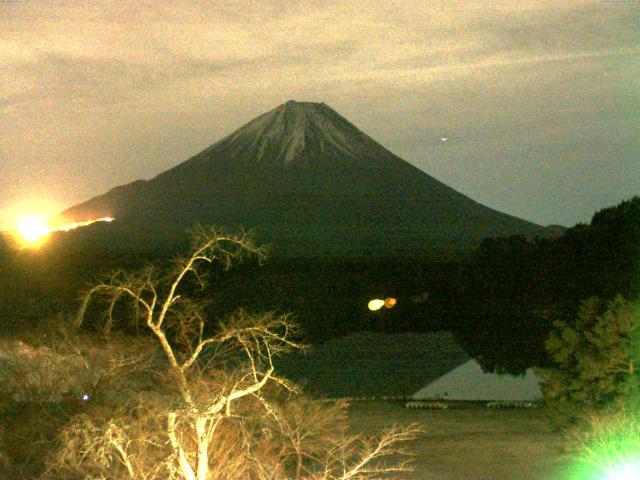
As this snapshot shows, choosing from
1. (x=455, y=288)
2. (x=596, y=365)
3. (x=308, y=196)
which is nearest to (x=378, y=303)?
(x=596, y=365)

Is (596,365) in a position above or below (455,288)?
above

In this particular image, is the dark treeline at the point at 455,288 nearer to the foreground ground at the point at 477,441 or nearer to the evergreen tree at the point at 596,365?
the foreground ground at the point at 477,441

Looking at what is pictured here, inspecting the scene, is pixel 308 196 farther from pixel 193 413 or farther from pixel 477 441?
pixel 193 413

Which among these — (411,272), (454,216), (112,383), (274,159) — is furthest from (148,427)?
(274,159)

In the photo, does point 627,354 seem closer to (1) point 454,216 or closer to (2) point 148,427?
(2) point 148,427

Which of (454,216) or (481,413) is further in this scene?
(454,216)

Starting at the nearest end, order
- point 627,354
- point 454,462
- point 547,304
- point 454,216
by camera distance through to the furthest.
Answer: point 627,354 → point 454,462 → point 547,304 → point 454,216
